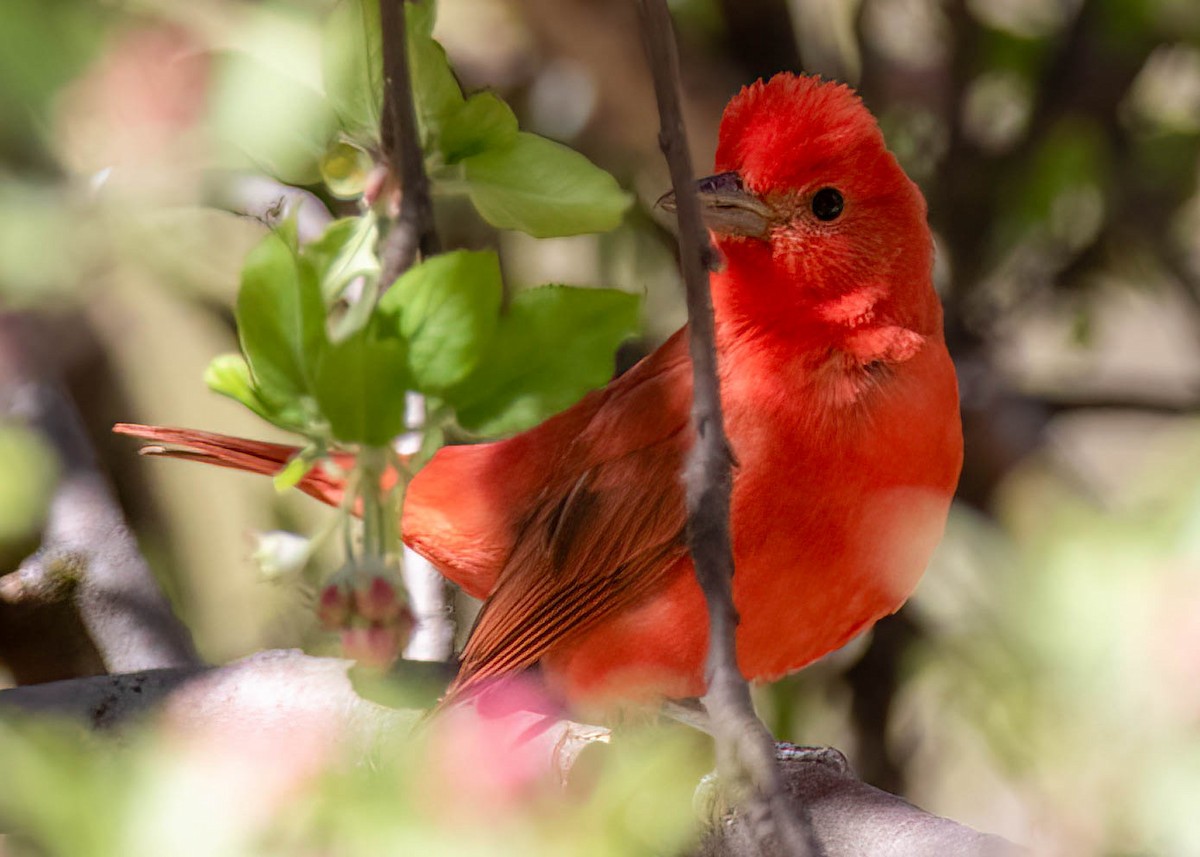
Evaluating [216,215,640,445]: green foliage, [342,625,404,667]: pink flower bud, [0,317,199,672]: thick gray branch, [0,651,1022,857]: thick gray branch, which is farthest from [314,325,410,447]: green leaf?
[0,317,199,672]: thick gray branch

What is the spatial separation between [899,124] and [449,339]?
2.20 metres

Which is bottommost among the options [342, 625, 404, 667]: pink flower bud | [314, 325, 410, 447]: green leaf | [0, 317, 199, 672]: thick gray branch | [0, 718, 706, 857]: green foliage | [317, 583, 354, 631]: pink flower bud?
[0, 317, 199, 672]: thick gray branch

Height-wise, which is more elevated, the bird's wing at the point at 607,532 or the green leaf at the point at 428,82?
the green leaf at the point at 428,82

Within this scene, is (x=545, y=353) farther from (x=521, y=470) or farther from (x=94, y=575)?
(x=94, y=575)

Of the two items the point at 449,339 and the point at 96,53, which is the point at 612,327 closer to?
the point at 449,339

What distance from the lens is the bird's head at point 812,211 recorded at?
1631 millimetres

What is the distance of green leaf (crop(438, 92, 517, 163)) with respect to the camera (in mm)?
993

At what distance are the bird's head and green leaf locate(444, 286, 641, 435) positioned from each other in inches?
26.6

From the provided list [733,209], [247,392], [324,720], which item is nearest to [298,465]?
[247,392]

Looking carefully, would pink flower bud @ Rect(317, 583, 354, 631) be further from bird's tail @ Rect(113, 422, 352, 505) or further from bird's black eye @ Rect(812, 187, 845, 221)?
bird's black eye @ Rect(812, 187, 845, 221)

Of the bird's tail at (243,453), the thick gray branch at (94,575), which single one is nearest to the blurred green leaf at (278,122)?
the bird's tail at (243,453)

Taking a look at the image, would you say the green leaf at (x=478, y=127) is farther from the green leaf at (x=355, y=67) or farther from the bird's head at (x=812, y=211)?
the bird's head at (x=812, y=211)

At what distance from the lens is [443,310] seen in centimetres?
88

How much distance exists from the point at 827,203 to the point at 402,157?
0.93 meters
